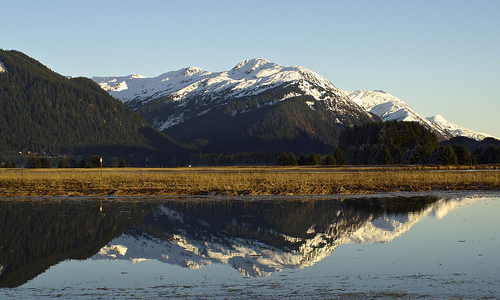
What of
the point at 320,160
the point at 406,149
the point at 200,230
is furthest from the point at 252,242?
the point at 406,149

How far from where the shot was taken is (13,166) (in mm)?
192125

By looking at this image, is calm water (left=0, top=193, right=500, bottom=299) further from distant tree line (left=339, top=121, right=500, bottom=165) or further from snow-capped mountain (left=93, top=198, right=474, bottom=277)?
distant tree line (left=339, top=121, right=500, bottom=165)

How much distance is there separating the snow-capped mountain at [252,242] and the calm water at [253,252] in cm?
4

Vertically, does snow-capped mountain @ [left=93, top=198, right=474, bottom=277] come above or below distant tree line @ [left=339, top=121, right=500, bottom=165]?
below

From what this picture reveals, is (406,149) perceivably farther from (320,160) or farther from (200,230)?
(200,230)

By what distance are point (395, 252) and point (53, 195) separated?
3515 centimetres

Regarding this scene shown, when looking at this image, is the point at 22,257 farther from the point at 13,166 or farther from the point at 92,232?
the point at 13,166

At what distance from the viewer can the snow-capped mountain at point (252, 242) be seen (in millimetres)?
20500

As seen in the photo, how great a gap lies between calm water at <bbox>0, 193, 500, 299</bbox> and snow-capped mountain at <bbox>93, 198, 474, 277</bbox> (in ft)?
0.15

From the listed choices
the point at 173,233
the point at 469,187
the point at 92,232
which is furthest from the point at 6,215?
the point at 469,187

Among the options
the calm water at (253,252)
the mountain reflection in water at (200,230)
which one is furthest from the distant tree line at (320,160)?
the calm water at (253,252)

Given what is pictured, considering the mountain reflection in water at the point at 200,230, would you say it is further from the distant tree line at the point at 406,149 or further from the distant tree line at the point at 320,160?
the distant tree line at the point at 320,160

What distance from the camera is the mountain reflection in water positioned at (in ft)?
69.4

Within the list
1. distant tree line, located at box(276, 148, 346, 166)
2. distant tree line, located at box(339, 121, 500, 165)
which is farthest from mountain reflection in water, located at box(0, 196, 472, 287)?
distant tree line, located at box(276, 148, 346, 166)
